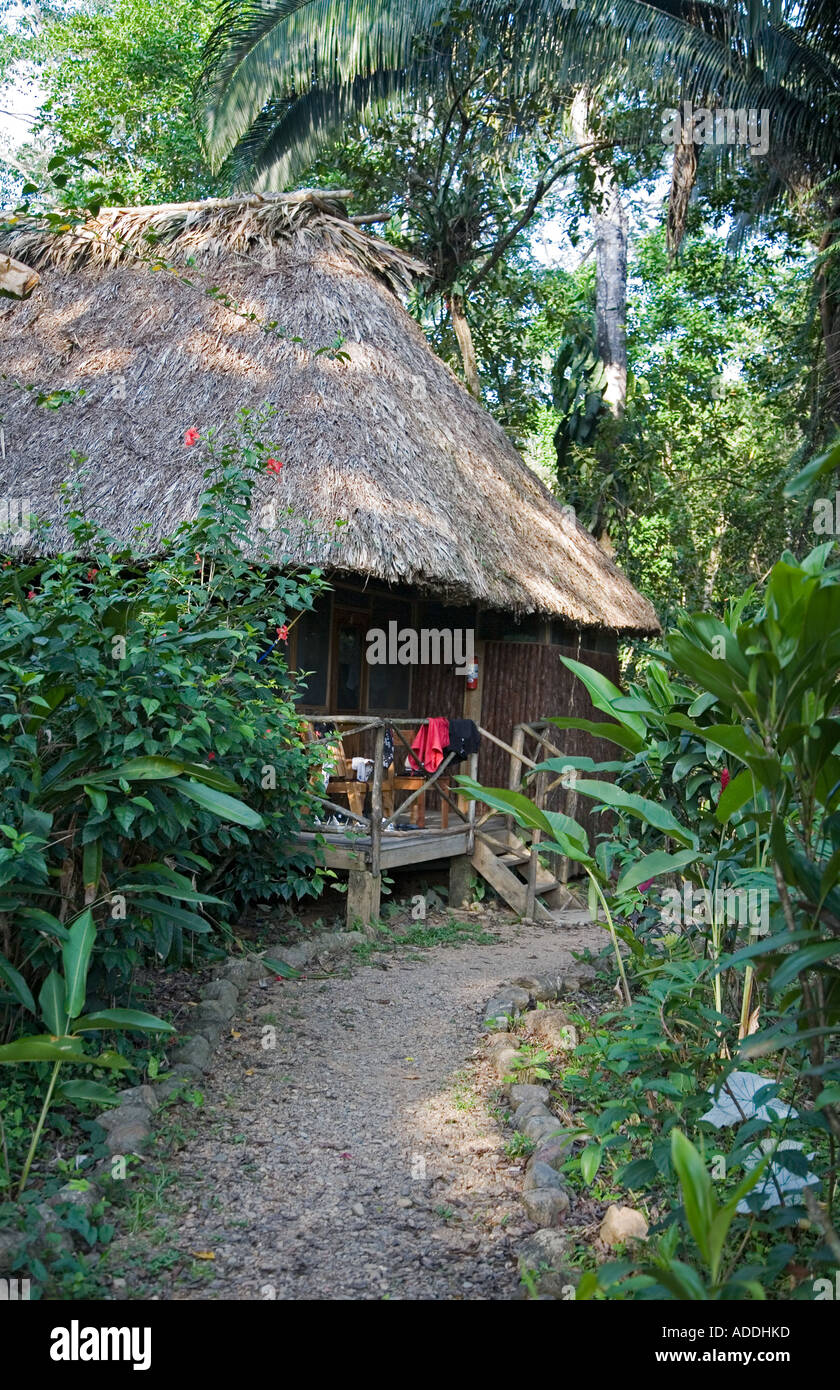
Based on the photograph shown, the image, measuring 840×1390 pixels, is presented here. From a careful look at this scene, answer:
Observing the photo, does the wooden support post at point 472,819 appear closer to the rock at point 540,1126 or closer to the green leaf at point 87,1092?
the rock at point 540,1126

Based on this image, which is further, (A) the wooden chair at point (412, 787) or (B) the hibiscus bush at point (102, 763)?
(A) the wooden chair at point (412, 787)

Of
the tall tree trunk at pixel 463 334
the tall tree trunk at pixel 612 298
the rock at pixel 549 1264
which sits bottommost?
the rock at pixel 549 1264

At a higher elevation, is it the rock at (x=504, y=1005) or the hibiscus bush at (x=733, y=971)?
the hibiscus bush at (x=733, y=971)

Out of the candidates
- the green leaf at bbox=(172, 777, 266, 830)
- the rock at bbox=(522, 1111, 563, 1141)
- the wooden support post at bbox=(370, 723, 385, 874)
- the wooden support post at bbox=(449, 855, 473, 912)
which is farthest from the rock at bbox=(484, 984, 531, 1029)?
the wooden support post at bbox=(449, 855, 473, 912)

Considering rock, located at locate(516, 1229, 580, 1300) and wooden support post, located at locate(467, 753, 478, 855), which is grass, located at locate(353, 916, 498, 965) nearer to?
wooden support post, located at locate(467, 753, 478, 855)

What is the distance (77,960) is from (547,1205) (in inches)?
59.0

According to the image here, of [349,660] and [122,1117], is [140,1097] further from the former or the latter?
[349,660]

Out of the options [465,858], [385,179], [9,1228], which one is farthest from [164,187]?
[9,1228]

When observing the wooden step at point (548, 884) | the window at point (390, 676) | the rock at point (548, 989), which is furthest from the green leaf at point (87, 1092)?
the window at point (390, 676)

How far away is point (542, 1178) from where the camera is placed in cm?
312

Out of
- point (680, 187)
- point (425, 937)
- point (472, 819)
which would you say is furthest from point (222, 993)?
point (680, 187)

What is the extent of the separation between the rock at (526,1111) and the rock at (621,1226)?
78cm

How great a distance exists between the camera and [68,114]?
583 inches

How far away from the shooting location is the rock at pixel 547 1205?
2.95 meters
